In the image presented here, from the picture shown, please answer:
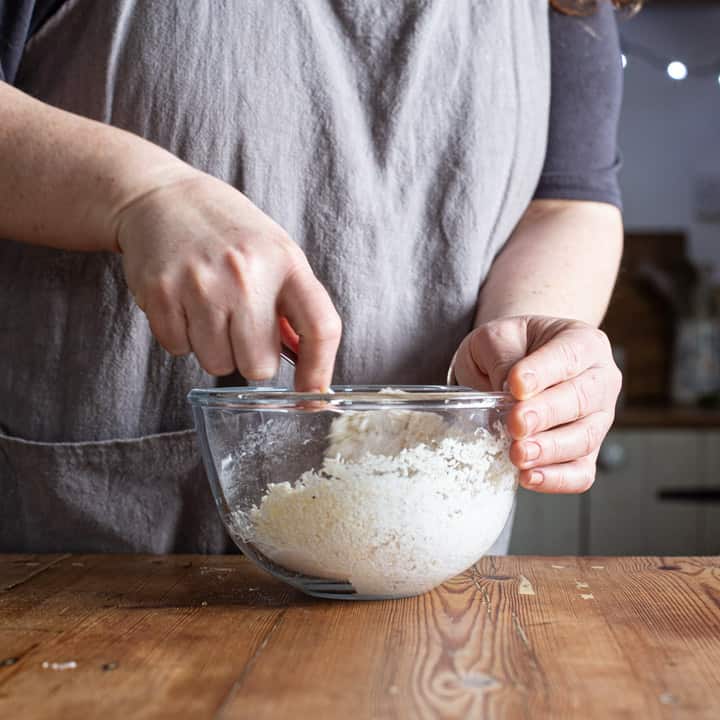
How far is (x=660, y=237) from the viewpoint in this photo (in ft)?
8.44

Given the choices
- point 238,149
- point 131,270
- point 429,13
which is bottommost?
point 131,270

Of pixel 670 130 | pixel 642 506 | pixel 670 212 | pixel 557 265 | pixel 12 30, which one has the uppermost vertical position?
pixel 670 130

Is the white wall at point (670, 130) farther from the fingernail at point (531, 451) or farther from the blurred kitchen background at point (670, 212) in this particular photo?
the fingernail at point (531, 451)

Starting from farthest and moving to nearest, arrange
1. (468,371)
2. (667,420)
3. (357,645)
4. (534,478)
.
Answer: (667,420) < (468,371) < (534,478) < (357,645)

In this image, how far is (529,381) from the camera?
60 centimetres

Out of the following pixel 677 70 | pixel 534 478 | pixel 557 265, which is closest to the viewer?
pixel 534 478

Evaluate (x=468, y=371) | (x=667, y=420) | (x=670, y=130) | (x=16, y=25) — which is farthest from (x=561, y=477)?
(x=670, y=130)

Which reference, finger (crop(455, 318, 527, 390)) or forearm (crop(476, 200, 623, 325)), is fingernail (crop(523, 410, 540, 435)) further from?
forearm (crop(476, 200, 623, 325))

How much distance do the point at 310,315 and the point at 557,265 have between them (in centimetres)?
36

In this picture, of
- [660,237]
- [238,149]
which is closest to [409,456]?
[238,149]

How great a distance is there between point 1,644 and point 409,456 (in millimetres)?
242

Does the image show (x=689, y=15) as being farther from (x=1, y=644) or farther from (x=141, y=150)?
(x=1, y=644)

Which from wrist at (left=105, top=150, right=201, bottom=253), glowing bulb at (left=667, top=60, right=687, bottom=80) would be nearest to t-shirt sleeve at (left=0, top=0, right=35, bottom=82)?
wrist at (left=105, top=150, right=201, bottom=253)

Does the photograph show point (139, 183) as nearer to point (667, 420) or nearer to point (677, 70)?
point (667, 420)
